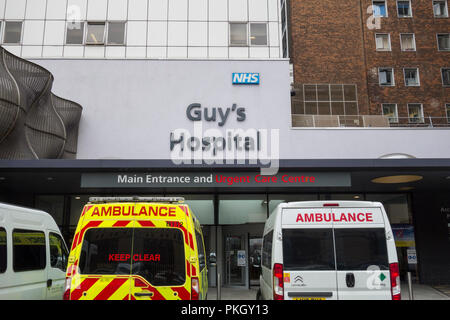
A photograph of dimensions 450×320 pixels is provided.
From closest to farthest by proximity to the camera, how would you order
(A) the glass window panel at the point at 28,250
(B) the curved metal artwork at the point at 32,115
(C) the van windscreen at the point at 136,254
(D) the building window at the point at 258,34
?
(C) the van windscreen at the point at 136,254
(A) the glass window panel at the point at 28,250
(B) the curved metal artwork at the point at 32,115
(D) the building window at the point at 258,34

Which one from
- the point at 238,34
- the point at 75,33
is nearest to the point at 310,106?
the point at 238,34

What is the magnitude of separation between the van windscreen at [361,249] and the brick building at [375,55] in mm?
29789

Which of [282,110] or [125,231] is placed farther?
[282,110]

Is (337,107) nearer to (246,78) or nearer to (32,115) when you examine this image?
(246,78)

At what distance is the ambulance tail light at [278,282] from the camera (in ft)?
20.8

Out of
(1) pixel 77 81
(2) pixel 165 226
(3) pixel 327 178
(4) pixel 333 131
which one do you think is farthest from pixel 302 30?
(2) pixel 165 226

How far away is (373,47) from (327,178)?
28.1 m

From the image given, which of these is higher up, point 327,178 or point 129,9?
point 129,9

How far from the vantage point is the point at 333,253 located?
254 inches

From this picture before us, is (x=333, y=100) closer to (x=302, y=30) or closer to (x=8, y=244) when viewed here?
(x=302, y=30)

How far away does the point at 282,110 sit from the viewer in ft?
57.6

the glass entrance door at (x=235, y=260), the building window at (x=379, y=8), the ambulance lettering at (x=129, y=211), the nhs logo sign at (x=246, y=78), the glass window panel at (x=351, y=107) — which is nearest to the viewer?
the ambulance lettering at (x=129, y=211)

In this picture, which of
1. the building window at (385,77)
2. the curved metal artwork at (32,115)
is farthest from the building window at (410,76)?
the curved metal artwork at (32,115)

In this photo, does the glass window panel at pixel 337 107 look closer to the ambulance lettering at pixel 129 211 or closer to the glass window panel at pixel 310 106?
the glass window panel at pixel 310 106
